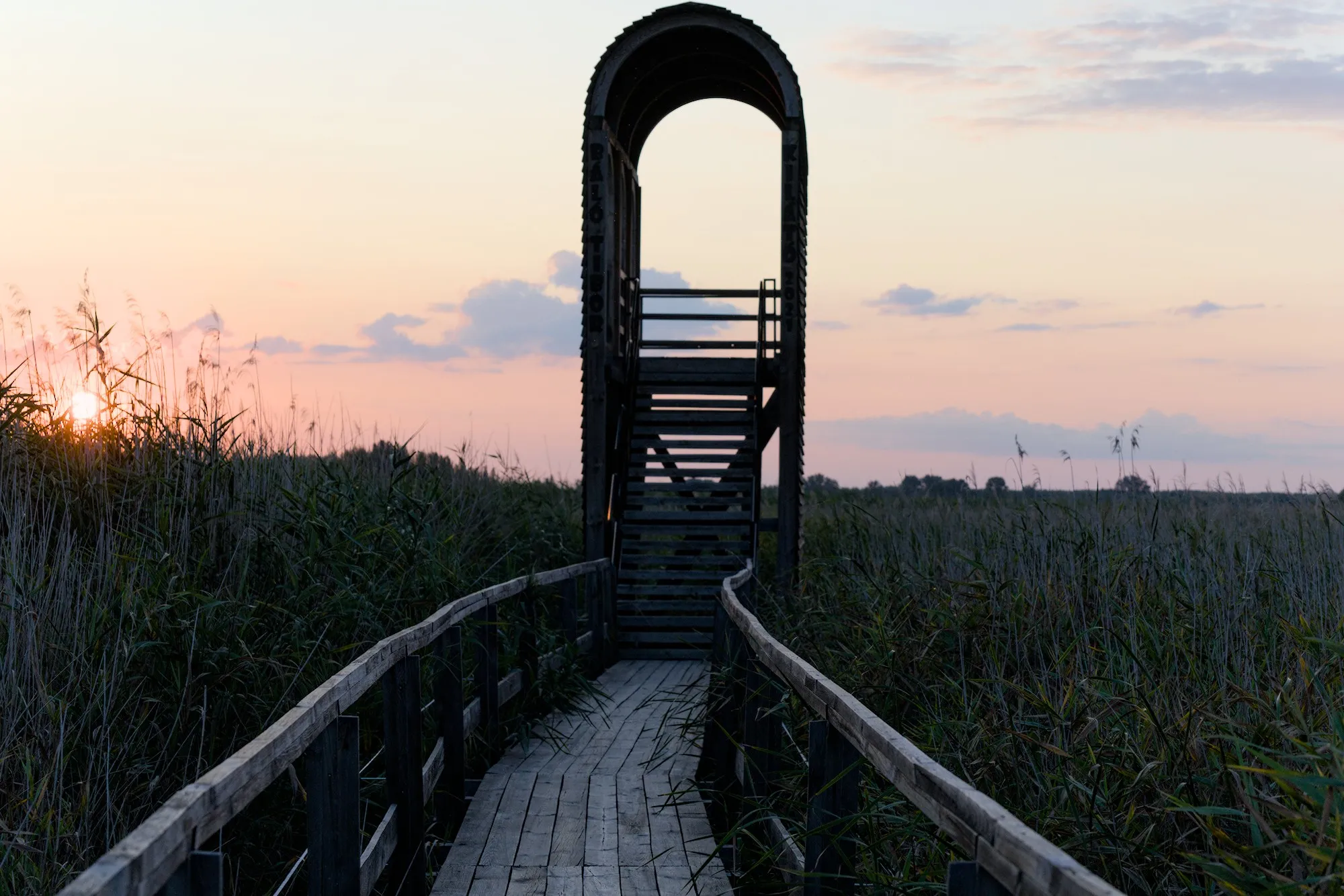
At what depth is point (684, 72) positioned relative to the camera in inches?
628

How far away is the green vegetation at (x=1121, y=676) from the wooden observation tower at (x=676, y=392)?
3861 millimetres

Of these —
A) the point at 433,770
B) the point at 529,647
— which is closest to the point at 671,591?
the point at 529,647

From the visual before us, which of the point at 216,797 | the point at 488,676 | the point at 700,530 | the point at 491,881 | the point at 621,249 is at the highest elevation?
the point at 621,249

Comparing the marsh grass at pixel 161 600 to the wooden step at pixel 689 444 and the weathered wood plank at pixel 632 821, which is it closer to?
the weathered wood plank at pixel 632 821

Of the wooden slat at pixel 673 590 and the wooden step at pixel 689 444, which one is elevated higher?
the wooden step at pixel 689 444

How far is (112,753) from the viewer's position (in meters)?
5.40

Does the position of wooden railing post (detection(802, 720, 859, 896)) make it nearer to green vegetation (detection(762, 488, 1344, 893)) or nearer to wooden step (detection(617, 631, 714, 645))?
green vegetation (detection(762, 488, 1344, 893))

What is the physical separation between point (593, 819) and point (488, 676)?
1339mm

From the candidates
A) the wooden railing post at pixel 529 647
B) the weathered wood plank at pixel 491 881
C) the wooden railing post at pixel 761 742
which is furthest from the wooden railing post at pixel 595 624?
the weathered wood plank at pixel 491 881

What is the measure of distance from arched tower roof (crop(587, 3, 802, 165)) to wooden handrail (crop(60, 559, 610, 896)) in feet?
35.3

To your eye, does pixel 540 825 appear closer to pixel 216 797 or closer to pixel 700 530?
pixel 216 797

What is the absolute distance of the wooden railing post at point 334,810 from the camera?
3926 millimetres

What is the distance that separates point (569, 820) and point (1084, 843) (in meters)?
2.89

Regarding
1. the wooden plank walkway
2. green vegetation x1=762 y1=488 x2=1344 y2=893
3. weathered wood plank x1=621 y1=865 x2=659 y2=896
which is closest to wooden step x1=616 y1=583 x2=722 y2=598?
green vegetation x1=762 y1=488 x2=1344 y2=893
